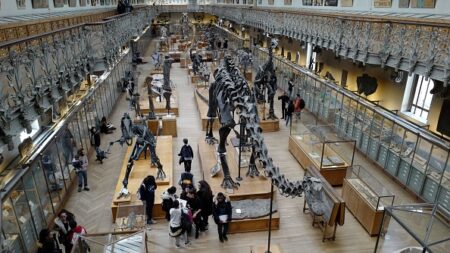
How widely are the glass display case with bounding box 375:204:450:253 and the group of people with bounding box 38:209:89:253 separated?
5.47m

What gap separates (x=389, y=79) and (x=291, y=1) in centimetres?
1641

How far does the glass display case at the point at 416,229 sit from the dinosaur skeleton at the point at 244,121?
1.40 m

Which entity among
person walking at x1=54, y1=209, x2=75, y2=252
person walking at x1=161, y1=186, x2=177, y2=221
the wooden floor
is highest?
person walking at x1=161, y1=186, x2=177, y2=221

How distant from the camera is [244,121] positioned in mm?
7750

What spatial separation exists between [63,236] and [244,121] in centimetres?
447

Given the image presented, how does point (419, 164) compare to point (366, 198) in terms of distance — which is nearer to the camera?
point (366, 198)

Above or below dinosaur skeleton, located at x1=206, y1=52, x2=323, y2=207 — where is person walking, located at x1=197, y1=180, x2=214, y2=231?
below

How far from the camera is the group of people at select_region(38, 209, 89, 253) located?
616cm

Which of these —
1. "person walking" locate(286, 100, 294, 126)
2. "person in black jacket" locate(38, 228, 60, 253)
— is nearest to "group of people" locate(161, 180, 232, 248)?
"person in black jacket" locate(38, 228, 60, 253)

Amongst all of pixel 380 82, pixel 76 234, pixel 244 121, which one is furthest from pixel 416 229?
pixel 380 82

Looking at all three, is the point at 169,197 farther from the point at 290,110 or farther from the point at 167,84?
the point at 167,84

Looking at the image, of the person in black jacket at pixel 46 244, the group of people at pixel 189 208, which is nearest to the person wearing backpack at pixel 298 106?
the group of people at pixel 189 208

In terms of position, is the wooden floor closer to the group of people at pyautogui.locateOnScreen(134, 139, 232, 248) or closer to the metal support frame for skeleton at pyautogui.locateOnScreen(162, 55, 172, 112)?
the group of people at pyautogui.locateOnScreen(134, 139, 232, 248)

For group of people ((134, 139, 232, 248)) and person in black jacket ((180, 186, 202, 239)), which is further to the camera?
person in black jacket ((180, 186, 202, 239))
